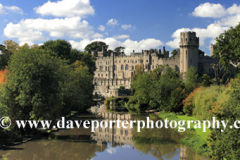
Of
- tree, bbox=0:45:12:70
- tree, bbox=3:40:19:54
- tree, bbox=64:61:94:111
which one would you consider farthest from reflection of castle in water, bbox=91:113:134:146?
tree, bbox=3:40:19:54

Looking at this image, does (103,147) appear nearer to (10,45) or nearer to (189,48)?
(10,45)

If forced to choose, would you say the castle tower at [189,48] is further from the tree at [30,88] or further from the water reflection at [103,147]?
the tree at [30,88]

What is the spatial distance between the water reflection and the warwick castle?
137ft

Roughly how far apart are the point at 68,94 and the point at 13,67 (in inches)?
500

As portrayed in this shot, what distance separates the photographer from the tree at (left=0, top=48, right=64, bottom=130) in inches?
829

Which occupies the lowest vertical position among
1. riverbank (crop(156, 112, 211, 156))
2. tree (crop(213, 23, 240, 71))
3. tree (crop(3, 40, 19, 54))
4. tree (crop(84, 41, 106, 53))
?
riverbank (crop(156, 112, 211, 156))

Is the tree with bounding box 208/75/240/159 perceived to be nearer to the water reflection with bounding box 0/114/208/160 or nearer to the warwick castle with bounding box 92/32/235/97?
the water reflection with bounding box 0/114/208/160

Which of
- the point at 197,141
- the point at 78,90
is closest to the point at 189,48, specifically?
the point at 78,90

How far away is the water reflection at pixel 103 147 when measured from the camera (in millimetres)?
18250

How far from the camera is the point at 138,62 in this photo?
9069cm

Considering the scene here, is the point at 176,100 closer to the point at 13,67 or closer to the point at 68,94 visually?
the point at 68,94

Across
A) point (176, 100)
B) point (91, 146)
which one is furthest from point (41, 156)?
point (176, 100)

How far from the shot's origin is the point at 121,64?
96.0 metres

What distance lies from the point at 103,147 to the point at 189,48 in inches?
2119
